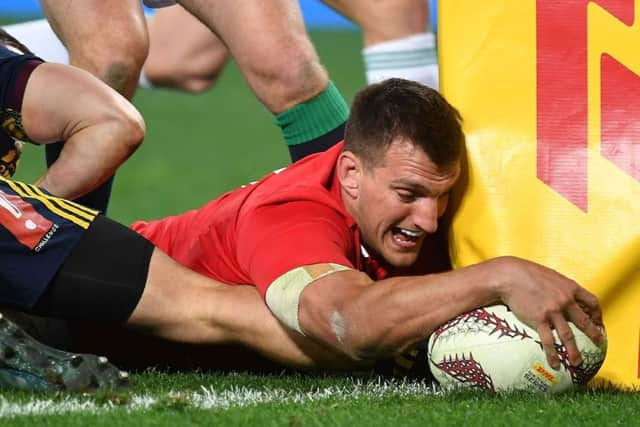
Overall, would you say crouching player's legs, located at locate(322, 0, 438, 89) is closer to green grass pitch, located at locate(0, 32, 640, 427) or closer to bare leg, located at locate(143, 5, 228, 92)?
bare leg, located at locate(143, 5, 228, 92)

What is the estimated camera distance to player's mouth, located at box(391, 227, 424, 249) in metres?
3.32

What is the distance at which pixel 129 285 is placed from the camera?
339 centimetres

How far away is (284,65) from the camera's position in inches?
159

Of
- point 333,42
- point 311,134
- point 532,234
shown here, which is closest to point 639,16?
point 532,234

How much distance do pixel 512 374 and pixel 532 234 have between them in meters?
0.47

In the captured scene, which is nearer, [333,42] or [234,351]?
[234,351]

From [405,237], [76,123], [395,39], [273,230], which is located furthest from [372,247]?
[395,39]

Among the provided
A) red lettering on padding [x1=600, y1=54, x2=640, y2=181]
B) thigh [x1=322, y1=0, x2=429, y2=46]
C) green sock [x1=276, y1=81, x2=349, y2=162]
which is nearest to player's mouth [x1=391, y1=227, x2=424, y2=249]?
red lettering on padding [x1=600, y1=54, x2=640, y2=181]

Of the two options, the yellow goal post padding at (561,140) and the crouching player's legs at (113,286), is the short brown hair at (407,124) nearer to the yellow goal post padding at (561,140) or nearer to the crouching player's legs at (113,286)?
the yellow goal post padding at (561,140)

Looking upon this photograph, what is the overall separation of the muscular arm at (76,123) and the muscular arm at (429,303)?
1119 mm

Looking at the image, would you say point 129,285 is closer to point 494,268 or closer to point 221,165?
point 494,268

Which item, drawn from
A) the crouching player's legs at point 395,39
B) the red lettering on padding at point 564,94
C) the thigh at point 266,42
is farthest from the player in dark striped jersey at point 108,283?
the crouching player's legs at point 395,39

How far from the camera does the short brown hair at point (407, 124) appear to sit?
3258mm

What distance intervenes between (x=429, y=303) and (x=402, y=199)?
404 mm
